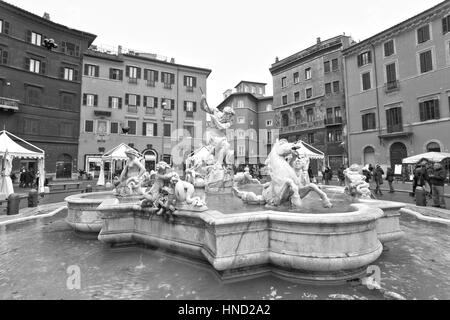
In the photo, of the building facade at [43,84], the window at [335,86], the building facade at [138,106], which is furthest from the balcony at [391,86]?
the building facade at [43,84]

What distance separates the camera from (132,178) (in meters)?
6.22

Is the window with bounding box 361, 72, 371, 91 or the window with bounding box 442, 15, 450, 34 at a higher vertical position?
the window with bounding box 442, 15, 450, 34

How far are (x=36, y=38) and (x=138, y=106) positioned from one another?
1319cm

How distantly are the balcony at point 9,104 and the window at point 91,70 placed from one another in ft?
29.2

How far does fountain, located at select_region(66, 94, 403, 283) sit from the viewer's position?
3.23 meters

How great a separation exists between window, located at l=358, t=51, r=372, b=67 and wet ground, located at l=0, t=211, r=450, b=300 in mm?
28538

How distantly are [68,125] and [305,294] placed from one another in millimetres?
34562

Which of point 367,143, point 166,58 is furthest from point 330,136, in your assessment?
point 166,58

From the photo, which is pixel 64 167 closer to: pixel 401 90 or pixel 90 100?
pixel 90 100

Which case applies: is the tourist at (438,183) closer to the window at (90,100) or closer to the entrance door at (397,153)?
the entrance door at (397,153)

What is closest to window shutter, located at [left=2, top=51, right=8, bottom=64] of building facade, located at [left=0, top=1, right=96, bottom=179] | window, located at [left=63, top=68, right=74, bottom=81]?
building facade, located at [left=0, top=1, right=96, bottom=179]

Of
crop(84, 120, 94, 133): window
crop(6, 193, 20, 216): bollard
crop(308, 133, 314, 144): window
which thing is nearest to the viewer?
crop(6, 193, 20, 216): bollard

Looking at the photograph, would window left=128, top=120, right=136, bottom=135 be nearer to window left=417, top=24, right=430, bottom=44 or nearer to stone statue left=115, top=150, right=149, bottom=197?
stone statue left=115, top=150, right=149, bottom=197

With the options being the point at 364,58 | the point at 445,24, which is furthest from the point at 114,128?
the point at 445,24
